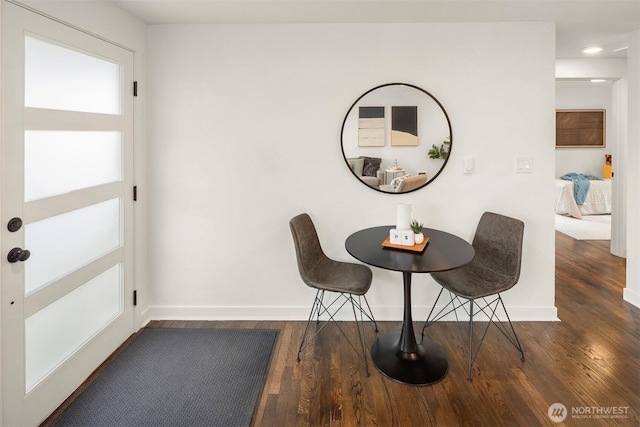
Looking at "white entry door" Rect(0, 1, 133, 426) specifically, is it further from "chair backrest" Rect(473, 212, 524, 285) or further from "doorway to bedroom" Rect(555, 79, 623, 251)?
"doorway to bedroom" Rect(555, 79, 623, 251)

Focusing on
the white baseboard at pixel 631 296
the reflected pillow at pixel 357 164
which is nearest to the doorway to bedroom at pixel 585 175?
the white baseboard at pixel 631 296

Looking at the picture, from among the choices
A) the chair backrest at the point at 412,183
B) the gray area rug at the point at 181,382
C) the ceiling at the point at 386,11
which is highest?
the ceiling at the point at 386,11

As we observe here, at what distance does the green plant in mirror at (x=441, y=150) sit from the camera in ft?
9.29

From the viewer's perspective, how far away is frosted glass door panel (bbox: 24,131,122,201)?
5.87 ft

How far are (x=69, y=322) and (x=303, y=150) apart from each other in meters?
1.91

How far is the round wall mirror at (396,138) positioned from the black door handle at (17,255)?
6.74 ft

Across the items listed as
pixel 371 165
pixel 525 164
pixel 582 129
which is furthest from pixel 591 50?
pixel 582 129

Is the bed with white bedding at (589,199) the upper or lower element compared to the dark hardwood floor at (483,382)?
upper

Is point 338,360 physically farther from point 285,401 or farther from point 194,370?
point 194,370

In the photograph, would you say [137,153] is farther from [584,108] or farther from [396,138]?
[584,108]

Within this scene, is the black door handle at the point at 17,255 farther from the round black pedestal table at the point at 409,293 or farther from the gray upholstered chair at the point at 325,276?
the round black pedestal table at the point at 409,293

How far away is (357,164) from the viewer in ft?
9.32

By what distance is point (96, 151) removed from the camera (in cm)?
226

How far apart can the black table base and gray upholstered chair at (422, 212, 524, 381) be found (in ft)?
0.61
